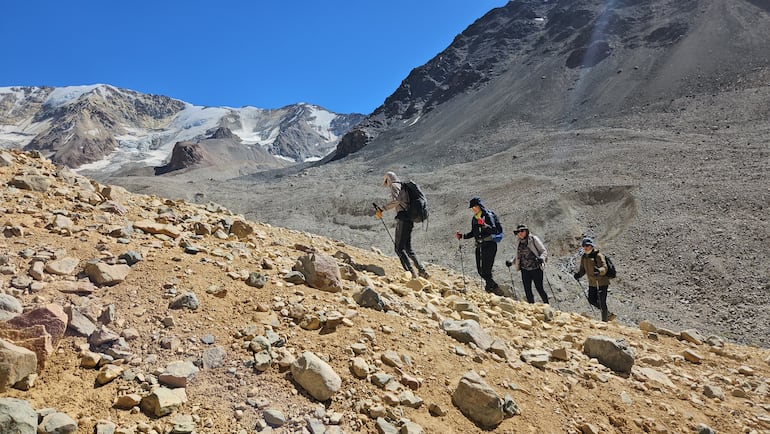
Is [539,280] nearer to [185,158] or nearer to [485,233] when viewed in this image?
[485,233]

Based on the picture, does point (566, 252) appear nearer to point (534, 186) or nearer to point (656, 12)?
point (534, 186)

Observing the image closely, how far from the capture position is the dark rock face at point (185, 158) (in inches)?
4689

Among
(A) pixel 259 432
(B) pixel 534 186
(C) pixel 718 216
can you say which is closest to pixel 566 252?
(C) pixel 718 216

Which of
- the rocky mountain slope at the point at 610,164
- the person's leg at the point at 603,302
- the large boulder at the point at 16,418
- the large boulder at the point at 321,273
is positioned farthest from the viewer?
the rocky mountain slope at the point at 610,164

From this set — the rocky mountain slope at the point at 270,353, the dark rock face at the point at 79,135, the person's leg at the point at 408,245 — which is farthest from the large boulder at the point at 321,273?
the dark rock face at the point at 79,135

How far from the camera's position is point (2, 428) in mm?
2316

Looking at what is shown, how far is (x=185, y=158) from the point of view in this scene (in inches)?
4717

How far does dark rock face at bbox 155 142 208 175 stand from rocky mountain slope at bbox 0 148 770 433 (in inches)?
4857

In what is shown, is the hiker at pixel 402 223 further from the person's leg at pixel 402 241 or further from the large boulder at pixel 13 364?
the large boulder at pixel 13 364

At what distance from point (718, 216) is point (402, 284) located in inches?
902

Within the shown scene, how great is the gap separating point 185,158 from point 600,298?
126593 millimetres

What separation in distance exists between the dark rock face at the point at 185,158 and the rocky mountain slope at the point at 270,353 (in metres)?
123

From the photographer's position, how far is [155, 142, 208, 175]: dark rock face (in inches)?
4689

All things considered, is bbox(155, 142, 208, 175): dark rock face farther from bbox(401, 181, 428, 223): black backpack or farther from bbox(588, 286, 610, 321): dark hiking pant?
bbox(588, 286, 610, 321): dark hiking pant
